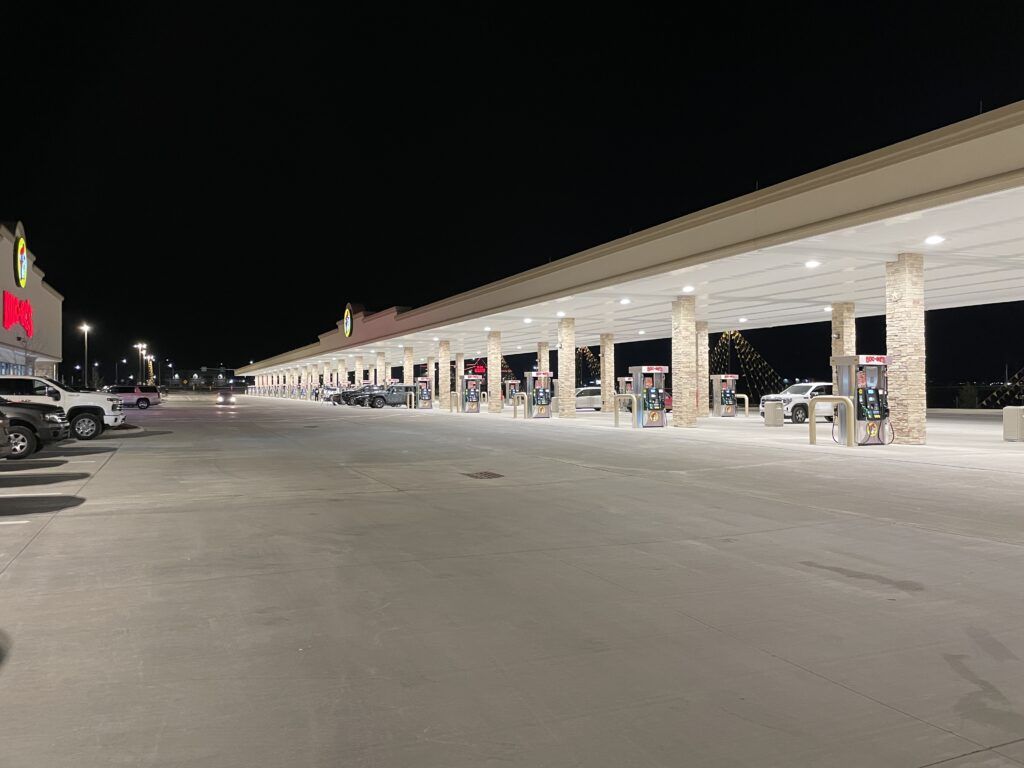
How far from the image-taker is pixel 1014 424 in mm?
21141

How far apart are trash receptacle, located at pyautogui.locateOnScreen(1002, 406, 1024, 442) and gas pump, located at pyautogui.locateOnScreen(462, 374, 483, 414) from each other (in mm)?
31280

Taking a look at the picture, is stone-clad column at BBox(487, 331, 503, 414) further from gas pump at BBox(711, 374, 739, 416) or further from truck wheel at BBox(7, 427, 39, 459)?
truck wheel at BBox(7, 427, 39, 459)

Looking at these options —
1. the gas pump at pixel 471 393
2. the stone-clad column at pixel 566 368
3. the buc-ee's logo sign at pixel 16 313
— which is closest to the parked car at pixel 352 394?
the gas pump at pixel 471 393

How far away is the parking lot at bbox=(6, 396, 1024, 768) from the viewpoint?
3.74 meters

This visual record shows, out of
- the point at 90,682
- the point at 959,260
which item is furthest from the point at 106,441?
the point at 959,260

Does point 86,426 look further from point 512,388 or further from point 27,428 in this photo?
point 512,388

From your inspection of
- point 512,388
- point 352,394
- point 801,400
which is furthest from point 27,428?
point 352,394

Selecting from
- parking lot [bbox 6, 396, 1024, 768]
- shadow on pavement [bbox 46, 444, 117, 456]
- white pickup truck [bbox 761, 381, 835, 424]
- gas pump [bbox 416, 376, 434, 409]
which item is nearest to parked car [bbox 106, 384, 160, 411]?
gas pump [bbox 416, 376, 434, 409]

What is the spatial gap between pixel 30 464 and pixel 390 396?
40.8 metres

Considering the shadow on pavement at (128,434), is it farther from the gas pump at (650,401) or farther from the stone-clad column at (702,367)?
the stone-clad column at (702,367)

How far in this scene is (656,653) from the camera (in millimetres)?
4922

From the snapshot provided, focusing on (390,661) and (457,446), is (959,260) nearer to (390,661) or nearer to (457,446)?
(457,446)

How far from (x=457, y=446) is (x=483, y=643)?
1642 cm

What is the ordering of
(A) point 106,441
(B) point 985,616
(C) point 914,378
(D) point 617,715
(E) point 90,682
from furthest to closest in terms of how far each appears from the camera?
(A) point 106,441
(C) point 914,378
(B) point 985,616
(E) point 90,682
(D) point 617,715
